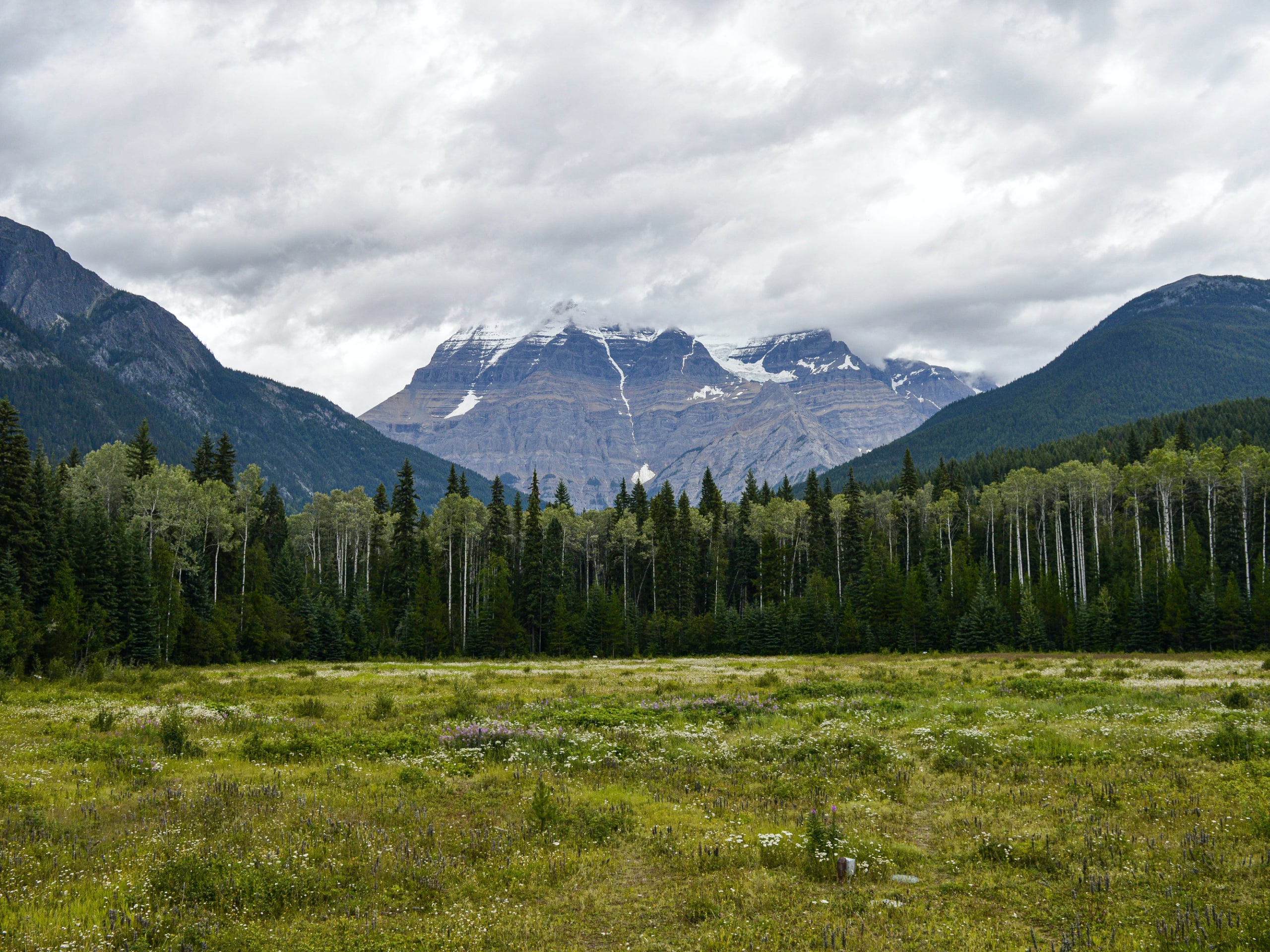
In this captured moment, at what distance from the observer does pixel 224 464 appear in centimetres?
9219

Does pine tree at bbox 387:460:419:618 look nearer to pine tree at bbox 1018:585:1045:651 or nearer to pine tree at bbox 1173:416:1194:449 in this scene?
pine tree at bbox 1018:585:1045:651

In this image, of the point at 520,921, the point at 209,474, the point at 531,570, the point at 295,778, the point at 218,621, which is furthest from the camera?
the point at 531,570

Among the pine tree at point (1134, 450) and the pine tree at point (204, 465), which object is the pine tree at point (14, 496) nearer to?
the pine tree at point (204, 465)

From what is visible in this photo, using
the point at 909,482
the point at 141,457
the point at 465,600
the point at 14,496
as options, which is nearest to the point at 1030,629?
the point at 909,482

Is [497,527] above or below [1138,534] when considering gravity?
above

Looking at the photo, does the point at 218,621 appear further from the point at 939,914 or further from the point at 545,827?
the point at 939,914

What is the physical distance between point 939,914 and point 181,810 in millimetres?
13353

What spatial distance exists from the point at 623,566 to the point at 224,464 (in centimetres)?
5933

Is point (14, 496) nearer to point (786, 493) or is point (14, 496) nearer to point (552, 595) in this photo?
point (552, 595)

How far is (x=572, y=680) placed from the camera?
1722 inches

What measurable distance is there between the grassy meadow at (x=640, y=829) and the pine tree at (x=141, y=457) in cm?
6444

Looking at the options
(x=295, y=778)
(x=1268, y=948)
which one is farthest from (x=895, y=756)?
(x=295, y=778)

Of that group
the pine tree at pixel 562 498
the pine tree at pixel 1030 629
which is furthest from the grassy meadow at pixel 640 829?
the pine tree at pixel 562 498

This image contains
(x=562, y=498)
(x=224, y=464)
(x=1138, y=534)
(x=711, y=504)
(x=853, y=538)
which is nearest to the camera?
(x=1138, y=534)
